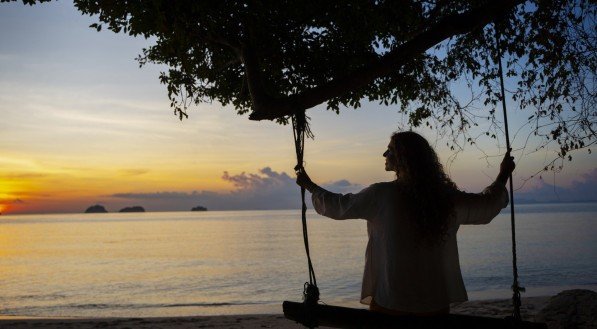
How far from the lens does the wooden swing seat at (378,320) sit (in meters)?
3.12

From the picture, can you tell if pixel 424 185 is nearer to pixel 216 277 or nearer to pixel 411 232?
pixel 411 232

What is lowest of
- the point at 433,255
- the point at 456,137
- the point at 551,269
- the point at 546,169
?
the point at 551,269

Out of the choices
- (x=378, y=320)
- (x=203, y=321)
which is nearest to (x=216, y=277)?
(x=203, y=321)

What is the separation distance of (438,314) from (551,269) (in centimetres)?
3310

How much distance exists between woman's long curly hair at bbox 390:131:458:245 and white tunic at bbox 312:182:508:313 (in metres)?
0.06

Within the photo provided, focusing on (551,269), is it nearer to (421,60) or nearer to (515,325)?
(421,60)

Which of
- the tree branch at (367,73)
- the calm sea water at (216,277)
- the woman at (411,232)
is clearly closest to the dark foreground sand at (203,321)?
the calm sea water at (216,277)

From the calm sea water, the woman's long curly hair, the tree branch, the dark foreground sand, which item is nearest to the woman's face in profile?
the woman's long curly hair

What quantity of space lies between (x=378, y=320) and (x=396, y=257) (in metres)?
0.38

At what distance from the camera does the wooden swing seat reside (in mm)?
3121

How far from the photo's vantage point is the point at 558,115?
7316 mm

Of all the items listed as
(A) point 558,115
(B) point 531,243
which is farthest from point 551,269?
(A) point 558,115

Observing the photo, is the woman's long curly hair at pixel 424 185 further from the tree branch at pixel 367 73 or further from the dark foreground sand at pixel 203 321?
the dark foreground sand at pixel 203 321

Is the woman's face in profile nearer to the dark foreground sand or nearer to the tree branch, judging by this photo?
the tree branch
